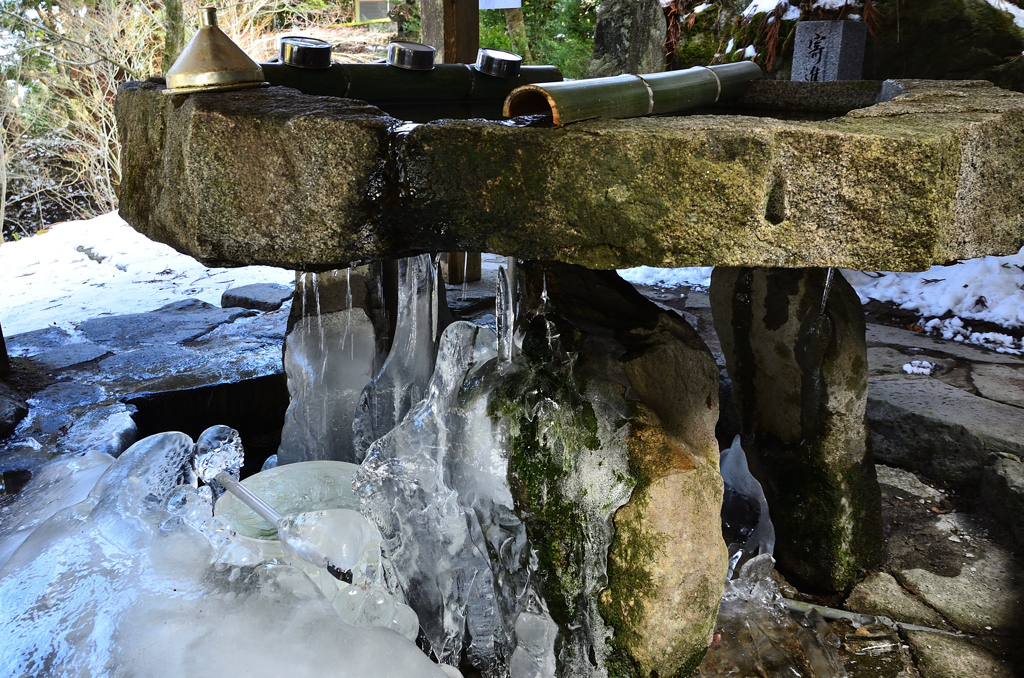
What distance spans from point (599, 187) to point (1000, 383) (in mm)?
2984

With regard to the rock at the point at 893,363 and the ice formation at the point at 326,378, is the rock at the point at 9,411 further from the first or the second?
the rock at the point at 893,363

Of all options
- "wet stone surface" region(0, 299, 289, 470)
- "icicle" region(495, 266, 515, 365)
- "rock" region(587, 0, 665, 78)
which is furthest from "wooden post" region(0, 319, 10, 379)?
"rock" region(587, 0, 665, 78)

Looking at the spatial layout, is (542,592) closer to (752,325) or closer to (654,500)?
(654,500)

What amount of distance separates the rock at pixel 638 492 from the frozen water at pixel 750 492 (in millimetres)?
630

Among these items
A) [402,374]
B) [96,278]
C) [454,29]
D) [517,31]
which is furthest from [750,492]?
[517,31]

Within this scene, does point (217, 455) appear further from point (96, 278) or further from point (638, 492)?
point (96, 278)

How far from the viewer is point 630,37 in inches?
299

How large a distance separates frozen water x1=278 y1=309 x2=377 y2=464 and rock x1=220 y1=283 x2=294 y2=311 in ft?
4.69

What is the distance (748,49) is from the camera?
648 centimetres

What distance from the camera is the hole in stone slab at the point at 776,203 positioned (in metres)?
1.47

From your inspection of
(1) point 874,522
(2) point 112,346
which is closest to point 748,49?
(1) point 874,522

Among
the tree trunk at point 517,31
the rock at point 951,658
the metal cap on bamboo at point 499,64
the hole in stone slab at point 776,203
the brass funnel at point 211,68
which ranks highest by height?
the tree trunk at point 517,31

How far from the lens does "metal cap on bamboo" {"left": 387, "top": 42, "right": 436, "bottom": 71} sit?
2.68 meters

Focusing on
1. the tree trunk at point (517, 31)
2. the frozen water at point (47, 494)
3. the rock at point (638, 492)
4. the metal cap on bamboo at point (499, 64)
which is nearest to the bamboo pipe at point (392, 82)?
the metal cap on bamboo at point (499, 64)
